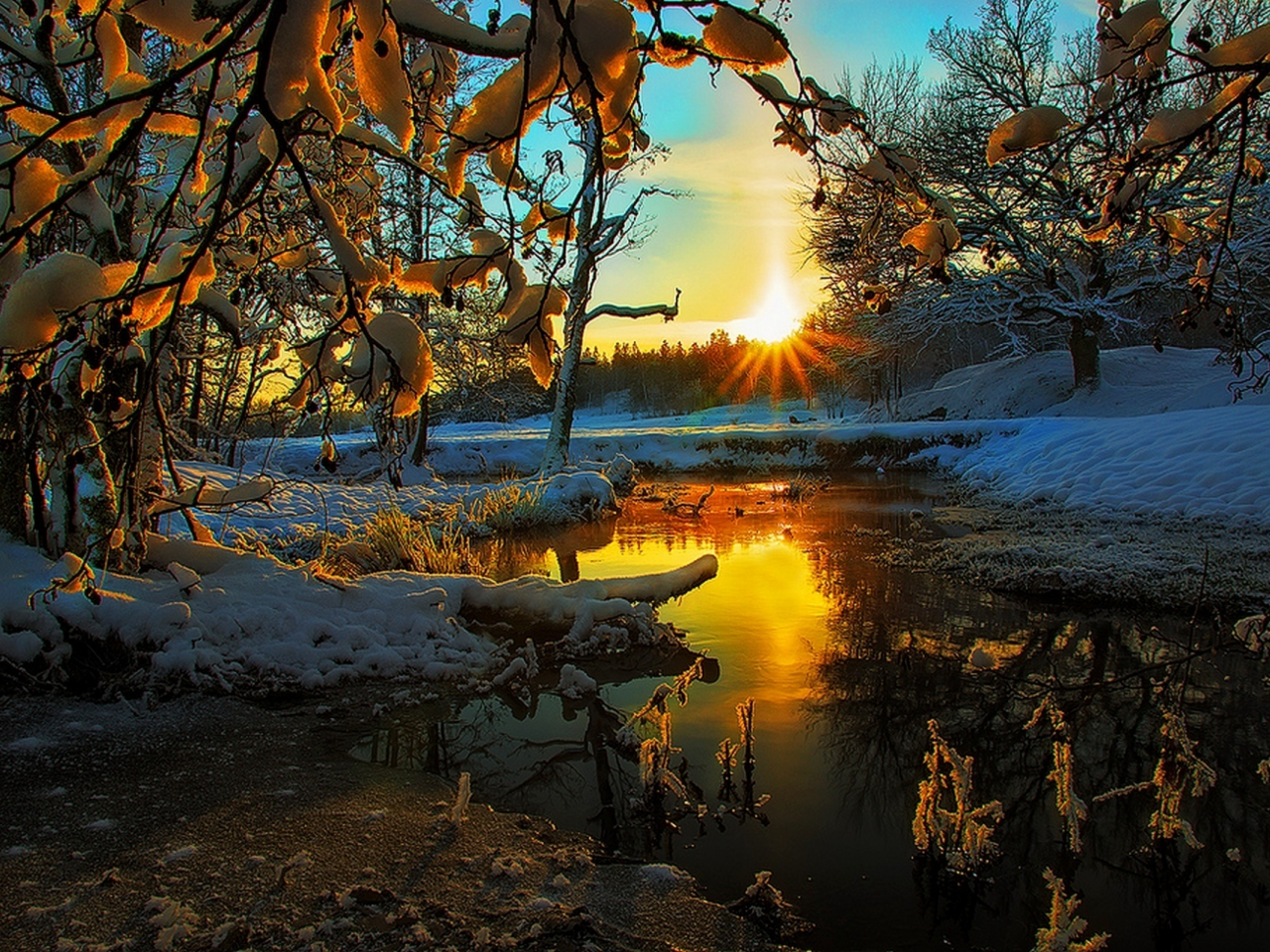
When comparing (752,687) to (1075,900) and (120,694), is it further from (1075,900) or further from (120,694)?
(120,694)

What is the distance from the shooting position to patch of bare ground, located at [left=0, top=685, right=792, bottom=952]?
1.88 m

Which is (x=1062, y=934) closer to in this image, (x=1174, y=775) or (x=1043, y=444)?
(x=1174, y=775)

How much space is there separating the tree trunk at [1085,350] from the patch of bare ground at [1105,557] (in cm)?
1159

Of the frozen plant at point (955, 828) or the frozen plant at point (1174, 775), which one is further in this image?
the frozen plant at point (955, 828)

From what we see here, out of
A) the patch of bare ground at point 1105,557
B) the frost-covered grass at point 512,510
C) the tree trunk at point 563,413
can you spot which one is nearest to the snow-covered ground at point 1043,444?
the patch of bare ground at point 1105,557

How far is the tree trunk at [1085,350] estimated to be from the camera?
17.9 meters

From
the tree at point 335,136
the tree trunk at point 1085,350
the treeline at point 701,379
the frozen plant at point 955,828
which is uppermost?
the treeline at point 701,379

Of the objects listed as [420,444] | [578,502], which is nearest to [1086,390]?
[578,502]

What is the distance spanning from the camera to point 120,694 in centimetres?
338

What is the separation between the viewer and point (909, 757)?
10.7 feet

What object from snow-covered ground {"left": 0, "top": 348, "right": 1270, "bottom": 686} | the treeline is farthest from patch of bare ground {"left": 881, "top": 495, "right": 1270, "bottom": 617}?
the treeline

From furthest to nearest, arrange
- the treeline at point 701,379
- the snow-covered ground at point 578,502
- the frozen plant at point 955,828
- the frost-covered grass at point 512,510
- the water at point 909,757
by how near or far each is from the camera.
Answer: the treeline at point 701,379 < the frost-covered grass at point 512,510 < the snow-covered ground at point 578,502 < the frozen plant at point 955,828 < the water at point 909,757

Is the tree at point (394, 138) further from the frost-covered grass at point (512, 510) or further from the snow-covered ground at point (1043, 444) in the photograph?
the frost-covered grass at point (512, 510)

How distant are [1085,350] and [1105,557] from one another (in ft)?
48.6
